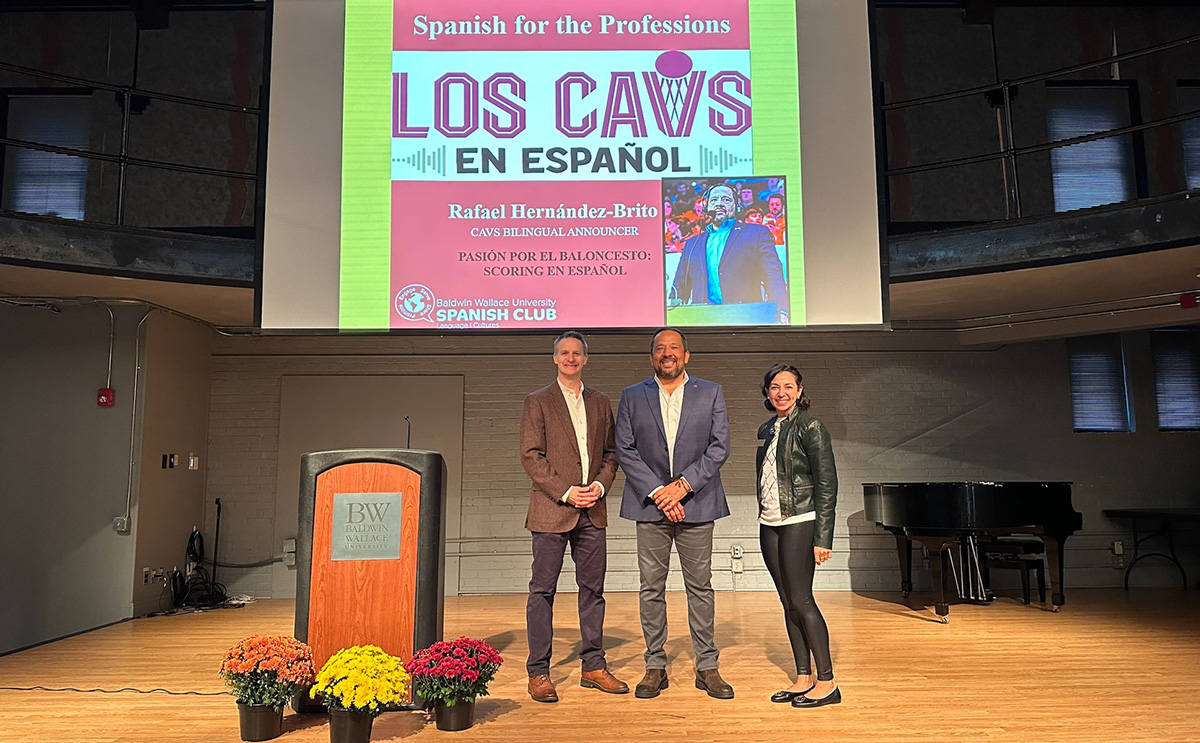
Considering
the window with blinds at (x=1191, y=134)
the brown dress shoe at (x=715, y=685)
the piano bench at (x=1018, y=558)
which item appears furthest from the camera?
the window with blinds at (x=1191, y=134)

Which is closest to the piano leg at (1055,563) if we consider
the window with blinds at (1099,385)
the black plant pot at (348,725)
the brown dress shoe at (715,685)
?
the window with blinds at (1099,385)

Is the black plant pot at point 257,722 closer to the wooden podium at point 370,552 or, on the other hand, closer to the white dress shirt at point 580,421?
the wooden podium at point 370,552

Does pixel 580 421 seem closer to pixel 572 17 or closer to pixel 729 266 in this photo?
pixel 729 266

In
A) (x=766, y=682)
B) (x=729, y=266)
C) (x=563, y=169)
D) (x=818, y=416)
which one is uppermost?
(x=563, y=169)

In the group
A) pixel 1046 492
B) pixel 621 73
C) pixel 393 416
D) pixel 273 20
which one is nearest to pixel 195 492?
pixel 393 416

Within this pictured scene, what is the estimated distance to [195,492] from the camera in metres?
7.14

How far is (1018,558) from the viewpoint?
648 centimetres

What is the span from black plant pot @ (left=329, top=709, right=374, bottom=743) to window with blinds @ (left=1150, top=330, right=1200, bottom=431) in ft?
25.8

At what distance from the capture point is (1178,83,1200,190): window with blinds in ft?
23.9

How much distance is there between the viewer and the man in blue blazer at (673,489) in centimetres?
351

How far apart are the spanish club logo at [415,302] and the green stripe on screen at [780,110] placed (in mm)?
1849

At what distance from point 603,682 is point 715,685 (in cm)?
50

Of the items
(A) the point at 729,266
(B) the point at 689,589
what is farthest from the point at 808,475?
(A) the point at 729,266

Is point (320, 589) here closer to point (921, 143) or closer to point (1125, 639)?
point (1125, 639)
